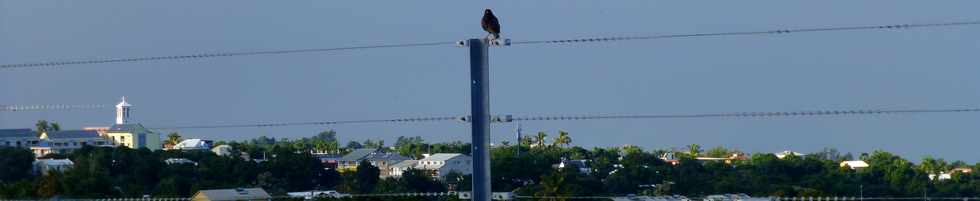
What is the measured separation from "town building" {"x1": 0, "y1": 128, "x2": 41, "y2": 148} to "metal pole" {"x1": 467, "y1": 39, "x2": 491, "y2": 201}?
124 m

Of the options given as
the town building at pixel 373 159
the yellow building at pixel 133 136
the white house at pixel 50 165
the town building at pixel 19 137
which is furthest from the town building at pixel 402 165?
the white house at pixel 50 165

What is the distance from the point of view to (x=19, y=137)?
146875mm

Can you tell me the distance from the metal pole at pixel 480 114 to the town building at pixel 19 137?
12363cm

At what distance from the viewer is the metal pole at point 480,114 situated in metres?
17.7

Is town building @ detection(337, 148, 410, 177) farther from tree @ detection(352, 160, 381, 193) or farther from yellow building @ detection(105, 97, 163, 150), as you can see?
tree @ detection(352, 160, 381, 193)

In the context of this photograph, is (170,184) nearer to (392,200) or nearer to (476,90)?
(392,200)

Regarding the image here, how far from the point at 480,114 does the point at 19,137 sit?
134m

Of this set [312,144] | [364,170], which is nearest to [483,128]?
A: [364,170]

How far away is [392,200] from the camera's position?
57406 mm

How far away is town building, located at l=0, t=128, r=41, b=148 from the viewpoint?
14075 centimetres

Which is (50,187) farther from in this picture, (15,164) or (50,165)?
(50,165)

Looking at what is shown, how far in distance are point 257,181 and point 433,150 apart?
75265 millimetres

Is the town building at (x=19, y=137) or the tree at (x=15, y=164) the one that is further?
the town building at (x=19, y=137)

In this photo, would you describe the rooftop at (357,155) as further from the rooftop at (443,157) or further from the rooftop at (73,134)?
the rooftop at (73,134)
